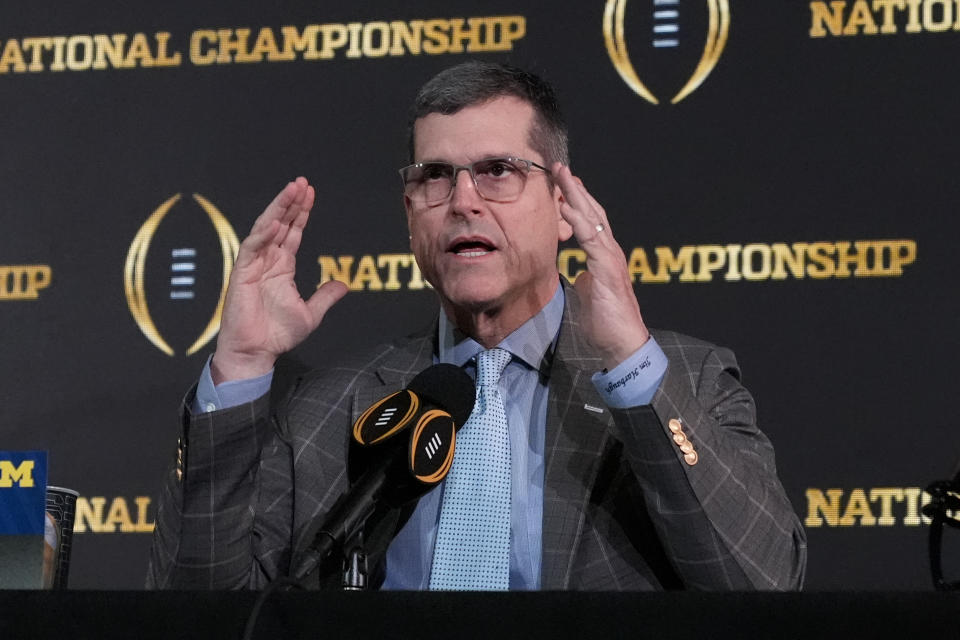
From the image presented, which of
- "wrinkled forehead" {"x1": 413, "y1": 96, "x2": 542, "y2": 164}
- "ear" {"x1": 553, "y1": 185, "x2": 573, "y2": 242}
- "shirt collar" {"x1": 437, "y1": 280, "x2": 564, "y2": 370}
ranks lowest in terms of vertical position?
"shirt collar" {"x1": 437, "y1": 280, "x2": 564, "y2": 370}

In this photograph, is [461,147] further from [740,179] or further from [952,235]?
[952,235]

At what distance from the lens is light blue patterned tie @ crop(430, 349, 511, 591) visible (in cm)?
193

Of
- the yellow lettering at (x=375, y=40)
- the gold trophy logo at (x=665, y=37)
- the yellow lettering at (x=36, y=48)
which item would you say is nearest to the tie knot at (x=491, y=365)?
the gold trophy logo at (x=665, y=37)

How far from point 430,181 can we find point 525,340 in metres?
0.29

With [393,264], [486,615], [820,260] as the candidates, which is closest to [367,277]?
[393,264]

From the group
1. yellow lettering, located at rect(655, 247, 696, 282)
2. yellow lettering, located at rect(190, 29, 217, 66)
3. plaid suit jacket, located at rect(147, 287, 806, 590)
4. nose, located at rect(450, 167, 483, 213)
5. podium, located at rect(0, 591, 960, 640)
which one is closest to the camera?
podium, located at rect(0, 591, 960, 640)

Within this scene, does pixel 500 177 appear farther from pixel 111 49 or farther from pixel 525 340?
pixel 111 49

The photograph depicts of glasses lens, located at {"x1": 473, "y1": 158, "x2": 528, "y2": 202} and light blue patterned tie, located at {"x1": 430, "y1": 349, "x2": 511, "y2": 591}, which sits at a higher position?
glasses lens, located at {"x1": 473, "y1": 158, "x2": 528, "y2": 202}

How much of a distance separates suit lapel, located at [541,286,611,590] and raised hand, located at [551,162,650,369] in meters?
0.26

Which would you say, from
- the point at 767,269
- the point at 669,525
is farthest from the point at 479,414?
the point at 767,269

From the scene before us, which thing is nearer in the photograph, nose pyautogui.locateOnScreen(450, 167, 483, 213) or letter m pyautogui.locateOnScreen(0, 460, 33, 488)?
letter m pyautogui.locateOnScreen(0, 460, 33, 488)

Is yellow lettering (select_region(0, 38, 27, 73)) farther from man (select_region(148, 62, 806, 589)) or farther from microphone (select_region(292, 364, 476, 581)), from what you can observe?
Result: microphone (select_region(292, 364, 476, 581))

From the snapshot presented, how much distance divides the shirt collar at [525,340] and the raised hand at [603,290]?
31cm

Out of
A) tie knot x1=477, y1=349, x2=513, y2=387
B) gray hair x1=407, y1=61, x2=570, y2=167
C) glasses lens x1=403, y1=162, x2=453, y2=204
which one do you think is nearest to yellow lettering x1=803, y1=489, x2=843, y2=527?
tie knot x1=477, y1=349, x2=513, y2=387
